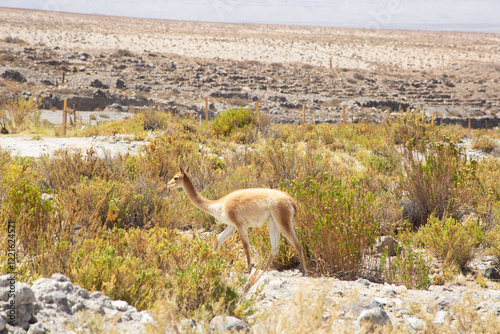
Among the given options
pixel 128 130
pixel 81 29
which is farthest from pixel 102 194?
pixel 81 29

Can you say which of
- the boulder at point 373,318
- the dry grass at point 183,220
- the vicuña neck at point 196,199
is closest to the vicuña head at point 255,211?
the vicuña neck at point 196,199

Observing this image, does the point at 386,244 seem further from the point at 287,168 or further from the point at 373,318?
the point at 373,318

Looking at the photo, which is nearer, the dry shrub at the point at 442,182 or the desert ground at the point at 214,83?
the dry shrub at the point at 442,182

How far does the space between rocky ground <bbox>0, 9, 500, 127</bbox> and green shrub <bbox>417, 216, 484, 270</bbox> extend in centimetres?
2486

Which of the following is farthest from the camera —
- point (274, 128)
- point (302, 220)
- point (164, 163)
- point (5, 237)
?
point (274, 128)

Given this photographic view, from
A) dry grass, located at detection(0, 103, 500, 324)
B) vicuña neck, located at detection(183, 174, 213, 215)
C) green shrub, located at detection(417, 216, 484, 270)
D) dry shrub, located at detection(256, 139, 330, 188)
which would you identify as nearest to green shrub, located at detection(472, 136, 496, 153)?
dry grass, located at detection(0, 103, 500, 324)

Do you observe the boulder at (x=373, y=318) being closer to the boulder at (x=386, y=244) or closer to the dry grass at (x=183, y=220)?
Answer: the dry grass at (x=183, y=220)

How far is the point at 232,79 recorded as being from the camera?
135 feet

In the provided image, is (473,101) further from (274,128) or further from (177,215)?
(177,215)

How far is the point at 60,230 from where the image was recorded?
4402mm

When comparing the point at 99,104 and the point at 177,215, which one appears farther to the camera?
the point at 99,104

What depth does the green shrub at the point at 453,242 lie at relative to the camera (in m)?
5.16

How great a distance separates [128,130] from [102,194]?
8370 millimetres

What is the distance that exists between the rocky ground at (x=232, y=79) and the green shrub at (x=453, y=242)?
24857 mm
